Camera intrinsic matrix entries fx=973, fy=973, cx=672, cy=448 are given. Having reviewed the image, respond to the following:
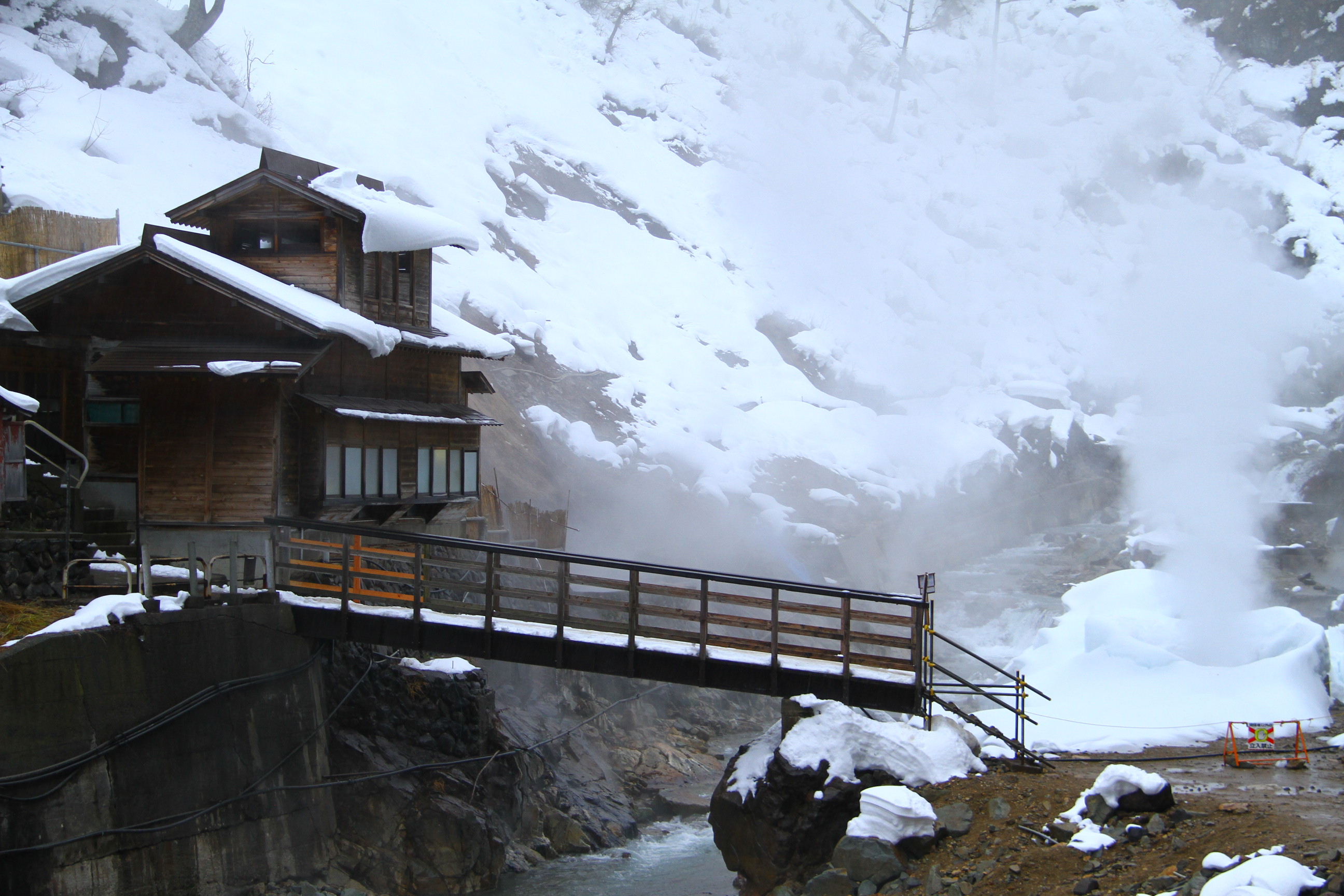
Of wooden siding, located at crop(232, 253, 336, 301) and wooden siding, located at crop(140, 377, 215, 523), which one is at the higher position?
wooden siding, located at crop(232, 253, 336, 301)

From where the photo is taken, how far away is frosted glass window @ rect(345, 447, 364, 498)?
17891mm

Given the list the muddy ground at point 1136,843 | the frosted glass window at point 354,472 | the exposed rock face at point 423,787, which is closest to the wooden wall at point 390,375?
the frosted glass window at point 354,472

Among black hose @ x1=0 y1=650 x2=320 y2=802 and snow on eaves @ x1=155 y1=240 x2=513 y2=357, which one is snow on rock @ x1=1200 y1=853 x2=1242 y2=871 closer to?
black hose @ x1=0 y1=650 x2=320 y2=802

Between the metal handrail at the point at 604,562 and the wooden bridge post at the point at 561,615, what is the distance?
206 millimetres

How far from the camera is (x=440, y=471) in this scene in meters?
20.5

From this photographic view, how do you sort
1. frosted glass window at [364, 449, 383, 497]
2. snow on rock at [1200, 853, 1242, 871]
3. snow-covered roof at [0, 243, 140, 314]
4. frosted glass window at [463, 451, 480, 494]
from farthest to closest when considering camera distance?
1. frosted glass window at [463, 451, 480, 494]
2. frosted glass window at [364, 449, 383, 497]
3. snow-covered roof at [0, 243, 140, 314]
4. snow on rock at [1200, 853, 1242, 871]

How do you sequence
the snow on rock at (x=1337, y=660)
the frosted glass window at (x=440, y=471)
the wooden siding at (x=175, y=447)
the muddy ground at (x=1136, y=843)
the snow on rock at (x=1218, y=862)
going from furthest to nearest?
the snow on rock at (x=1337, y=660) < the frosted glass window at (x=440, y=471) < the wooden siding at (x=175, y=447) < the muddy ground at (x=1136, y=843) < the snow on rock at (x=1218, y=862)

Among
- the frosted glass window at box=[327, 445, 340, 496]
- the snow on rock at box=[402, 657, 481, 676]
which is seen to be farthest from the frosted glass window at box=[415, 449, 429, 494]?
the snow on rock at box=[402, 657, 481, 676]

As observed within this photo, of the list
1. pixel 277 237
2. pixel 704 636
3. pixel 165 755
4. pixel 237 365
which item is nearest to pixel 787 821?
pixel 704 636

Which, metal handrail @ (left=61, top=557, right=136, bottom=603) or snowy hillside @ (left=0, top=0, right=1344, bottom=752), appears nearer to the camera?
metal handrail @ (left=61, top=557, right=136, bottom=603)

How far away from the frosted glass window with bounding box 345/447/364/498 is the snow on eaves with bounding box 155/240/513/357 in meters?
1.86

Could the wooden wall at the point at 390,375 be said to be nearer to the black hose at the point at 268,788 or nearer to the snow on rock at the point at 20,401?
the snow on rock at the point at 20,401

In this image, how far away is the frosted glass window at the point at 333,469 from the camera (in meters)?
17.4

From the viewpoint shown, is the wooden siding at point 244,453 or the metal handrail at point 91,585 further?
the wooden siding at point 244,453
